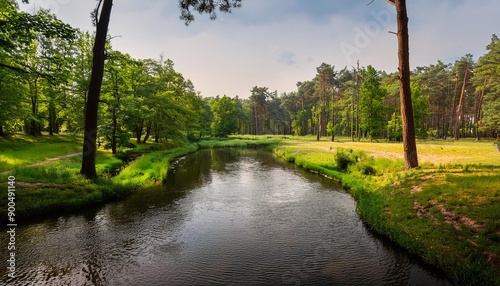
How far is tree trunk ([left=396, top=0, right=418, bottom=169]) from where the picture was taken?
16125mm

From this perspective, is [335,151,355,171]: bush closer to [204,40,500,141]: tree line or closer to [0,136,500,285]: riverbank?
[0,136,500,285]: riverbank

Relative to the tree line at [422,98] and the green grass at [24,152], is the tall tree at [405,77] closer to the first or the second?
the green grass at [24,152]

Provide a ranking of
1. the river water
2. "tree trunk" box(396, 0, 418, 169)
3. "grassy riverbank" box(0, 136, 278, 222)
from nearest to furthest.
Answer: the river water, "grassy riverbank" box(0, 136, 278, 222), "tree trunk" box(396, 0, 418, 169)

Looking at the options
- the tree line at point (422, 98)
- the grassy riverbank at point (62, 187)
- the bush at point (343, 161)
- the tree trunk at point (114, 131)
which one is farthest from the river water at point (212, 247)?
the tree line at point (422, 98)

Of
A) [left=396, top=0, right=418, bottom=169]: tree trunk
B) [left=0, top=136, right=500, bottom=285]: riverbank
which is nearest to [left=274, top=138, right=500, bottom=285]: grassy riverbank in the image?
[left=0, top=136, right=500, bottom=285]: riverbank

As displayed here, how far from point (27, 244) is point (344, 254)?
11496mm

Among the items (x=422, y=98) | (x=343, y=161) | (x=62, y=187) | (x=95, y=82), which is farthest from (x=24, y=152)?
(x=422, y=98)

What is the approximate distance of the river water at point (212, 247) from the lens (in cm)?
824

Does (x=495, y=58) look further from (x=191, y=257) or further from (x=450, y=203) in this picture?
(x=191, y=257)

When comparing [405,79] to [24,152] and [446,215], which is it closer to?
[446,215]

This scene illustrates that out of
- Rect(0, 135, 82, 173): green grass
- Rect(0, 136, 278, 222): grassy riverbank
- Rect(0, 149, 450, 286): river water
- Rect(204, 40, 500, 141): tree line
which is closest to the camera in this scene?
Rect(0, 149, 450, 286): river water

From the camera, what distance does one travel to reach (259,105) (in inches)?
4294

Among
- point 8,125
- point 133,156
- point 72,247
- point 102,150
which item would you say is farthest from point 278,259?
point 8,125

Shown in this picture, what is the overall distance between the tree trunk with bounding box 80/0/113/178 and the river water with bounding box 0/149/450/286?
398 cm
